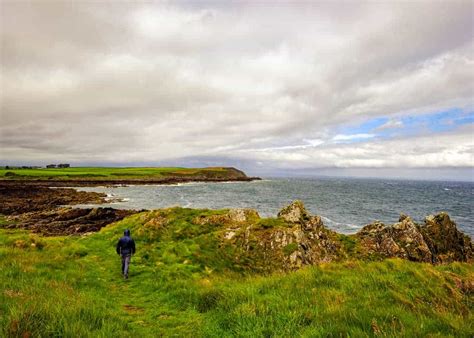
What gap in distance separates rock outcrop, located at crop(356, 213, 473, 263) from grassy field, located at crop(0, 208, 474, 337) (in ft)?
31.8

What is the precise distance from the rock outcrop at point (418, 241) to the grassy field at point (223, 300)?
9.69 m

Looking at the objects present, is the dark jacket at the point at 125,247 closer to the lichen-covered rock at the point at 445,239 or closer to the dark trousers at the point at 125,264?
the dark trousers at the point at 125,264

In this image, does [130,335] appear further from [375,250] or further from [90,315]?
[375,250]

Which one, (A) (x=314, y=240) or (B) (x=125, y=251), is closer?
(B) (x=125, y=251)

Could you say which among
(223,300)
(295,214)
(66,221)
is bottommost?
(66,221)

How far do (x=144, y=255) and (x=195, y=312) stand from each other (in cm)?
1050

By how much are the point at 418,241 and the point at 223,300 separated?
2092cm

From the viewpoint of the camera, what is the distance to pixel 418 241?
2333cm

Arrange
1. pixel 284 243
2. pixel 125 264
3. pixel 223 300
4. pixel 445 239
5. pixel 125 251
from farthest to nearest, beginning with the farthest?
pixel 445 239 < pixel 284 243 < pixel 125 251 < pixel 125 264 < pixel 223 300

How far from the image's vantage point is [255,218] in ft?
75.0

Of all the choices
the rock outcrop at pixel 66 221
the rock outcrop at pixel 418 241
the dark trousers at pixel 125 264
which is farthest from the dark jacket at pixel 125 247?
the rock outcrop at pixel 66 221

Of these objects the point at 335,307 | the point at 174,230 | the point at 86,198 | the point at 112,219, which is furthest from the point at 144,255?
the point at 86,198

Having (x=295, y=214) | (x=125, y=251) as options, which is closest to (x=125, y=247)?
(x=125, y=251)

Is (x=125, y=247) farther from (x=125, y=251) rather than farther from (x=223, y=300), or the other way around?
(x=223, y=300)
